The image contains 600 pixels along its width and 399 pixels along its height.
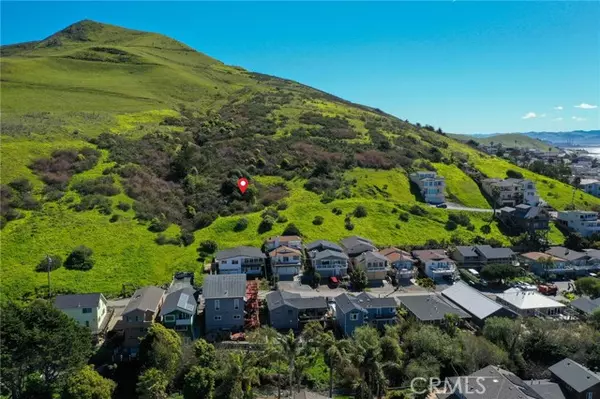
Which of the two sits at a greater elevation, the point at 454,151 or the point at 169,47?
the point at 169,47

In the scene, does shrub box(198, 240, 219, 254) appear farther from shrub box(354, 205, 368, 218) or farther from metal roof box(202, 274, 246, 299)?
shrub box(354, 205, 368, 218)

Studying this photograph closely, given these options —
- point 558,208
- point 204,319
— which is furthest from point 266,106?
point 204,319

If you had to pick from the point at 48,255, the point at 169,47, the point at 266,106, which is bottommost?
the point at 48,255

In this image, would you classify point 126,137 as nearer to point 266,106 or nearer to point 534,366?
point 266,106

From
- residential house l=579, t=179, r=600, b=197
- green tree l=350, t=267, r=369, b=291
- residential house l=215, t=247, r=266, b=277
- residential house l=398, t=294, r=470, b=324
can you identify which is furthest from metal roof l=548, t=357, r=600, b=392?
residential house l=579, t=179, r=600, b=197

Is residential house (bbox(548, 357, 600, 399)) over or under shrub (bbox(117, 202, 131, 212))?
under

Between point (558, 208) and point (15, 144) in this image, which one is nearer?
point (15, 144)
